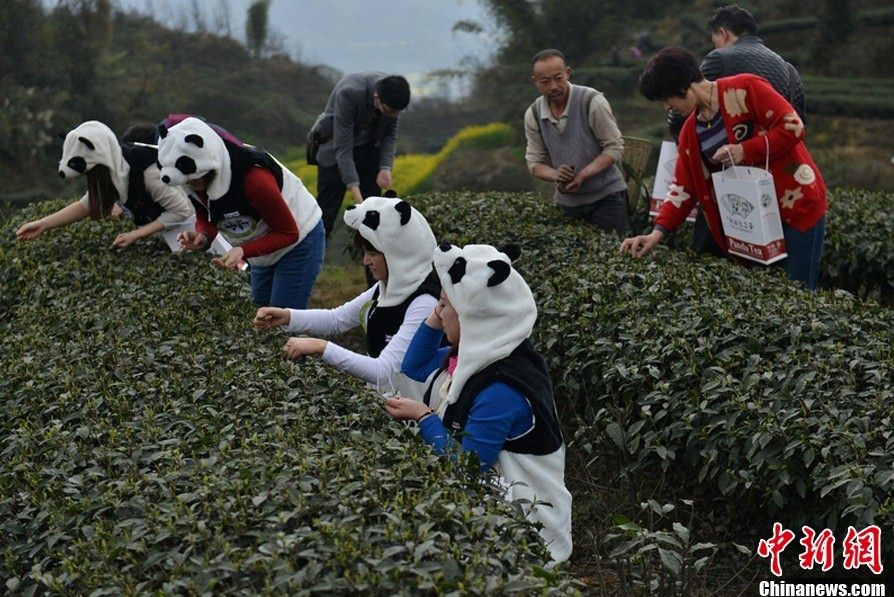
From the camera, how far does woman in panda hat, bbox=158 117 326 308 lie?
5062 millimetres

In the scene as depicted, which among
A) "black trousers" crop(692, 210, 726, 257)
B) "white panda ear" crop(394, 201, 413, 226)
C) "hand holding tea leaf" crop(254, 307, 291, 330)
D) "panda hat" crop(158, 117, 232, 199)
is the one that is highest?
"panda hat" crop(158, 117, 232, 199)

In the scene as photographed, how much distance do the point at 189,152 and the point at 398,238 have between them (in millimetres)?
1258

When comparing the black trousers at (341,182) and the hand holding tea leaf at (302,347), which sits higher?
the hand holding tea leaf at (302,347)

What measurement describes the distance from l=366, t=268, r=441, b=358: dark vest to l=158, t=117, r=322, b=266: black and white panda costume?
0.91 meters

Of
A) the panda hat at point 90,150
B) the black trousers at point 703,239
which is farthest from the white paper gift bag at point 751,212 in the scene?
the panda hat at point 90,150

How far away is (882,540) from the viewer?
3438mm

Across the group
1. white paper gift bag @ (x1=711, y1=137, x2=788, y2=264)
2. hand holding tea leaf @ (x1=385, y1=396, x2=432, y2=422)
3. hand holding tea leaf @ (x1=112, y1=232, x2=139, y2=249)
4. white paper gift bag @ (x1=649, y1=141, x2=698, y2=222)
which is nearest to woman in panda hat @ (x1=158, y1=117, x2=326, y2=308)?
hand holding tea leaf @ (x1=112, y1=232, x2=139, y2=249)

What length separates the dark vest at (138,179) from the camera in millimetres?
5914

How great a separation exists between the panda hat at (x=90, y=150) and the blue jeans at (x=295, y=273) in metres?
0.91

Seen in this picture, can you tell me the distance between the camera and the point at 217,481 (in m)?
3.06

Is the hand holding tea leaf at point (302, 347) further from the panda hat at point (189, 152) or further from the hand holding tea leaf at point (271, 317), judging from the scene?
the panda hat at point (189, 152)

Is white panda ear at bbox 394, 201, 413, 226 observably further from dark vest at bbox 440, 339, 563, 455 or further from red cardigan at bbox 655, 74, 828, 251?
red cardigan at bbox 655, 74, 828, 251

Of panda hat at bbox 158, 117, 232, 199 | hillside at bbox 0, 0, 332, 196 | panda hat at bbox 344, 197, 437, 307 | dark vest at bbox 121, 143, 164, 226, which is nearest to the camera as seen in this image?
panda hat at bbox 344, 197, 437, 307

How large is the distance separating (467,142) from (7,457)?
1385 cm
